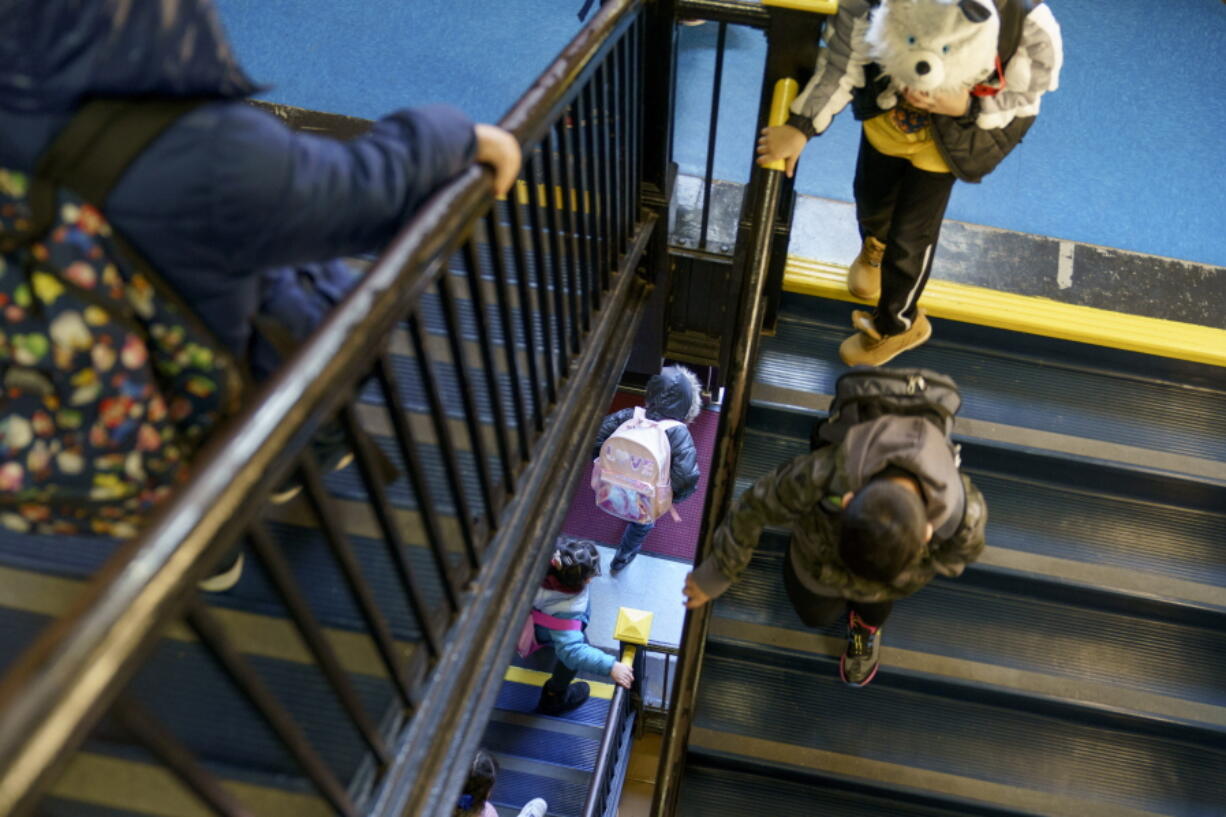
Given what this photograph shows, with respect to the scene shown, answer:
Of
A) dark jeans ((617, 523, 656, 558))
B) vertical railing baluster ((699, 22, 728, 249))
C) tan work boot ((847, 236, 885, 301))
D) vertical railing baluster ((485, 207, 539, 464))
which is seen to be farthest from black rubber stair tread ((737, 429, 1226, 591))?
dark jeans ((617, 523, 656, 558))

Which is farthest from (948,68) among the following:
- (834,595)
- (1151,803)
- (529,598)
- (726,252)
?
(1151,803)

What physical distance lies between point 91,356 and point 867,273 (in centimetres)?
243

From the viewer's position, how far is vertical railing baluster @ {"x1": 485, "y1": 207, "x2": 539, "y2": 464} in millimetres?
1421

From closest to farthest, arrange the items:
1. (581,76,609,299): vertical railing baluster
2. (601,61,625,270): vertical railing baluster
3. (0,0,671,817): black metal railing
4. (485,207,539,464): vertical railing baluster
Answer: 1. (0,0,671,817): black metal railing
2. (485,207,539,464): vertical railing baluster
3. (581,76,609,299): vertical railing baluster
4. (601,61,625,270): vertical railing baluster

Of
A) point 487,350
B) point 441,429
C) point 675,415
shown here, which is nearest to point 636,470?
point 675,415

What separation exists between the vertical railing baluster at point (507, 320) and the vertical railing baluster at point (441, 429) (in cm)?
20

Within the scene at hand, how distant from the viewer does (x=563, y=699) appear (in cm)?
493

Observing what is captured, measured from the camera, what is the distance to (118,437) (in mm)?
1012

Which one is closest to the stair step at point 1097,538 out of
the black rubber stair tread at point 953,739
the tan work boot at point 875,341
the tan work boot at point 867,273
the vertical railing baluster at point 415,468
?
the tan work boot at point 875,341

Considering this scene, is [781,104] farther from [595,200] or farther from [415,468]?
[415,468]

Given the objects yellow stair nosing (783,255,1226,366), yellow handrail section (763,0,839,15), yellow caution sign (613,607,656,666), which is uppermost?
yellow handrail section (763,0,839,15)

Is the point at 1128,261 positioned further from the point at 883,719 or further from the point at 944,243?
the point at 883,719

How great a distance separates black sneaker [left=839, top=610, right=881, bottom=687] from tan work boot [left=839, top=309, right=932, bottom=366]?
0.85m

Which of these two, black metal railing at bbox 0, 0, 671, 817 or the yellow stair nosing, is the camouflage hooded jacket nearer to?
black metal railing at bbox 0, 0, 671, 817
